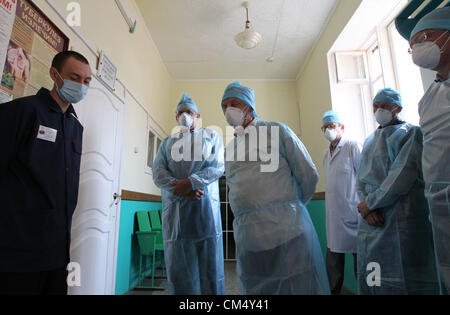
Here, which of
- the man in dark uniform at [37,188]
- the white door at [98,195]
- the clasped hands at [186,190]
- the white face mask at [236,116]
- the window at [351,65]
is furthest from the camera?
the window at [351,65]

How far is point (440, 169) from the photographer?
1.05 m

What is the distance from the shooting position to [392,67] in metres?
2.46

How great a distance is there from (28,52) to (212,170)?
1.20 meters

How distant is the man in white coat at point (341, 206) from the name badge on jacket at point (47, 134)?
220 centimetres

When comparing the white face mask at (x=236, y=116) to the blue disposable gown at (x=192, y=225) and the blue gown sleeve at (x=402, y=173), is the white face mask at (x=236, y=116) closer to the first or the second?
the blue disposable gown at (x=192, y=225)

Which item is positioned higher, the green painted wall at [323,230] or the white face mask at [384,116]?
the white face mask at [384,116]

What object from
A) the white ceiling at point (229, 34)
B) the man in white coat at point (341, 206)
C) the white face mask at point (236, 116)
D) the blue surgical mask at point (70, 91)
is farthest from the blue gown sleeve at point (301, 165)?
the white ceiling at point (229, 34)

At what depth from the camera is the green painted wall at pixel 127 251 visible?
2.48 m

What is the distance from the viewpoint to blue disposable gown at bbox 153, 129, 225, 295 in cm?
158

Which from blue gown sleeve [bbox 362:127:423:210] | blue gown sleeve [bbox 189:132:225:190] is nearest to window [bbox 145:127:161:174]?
blue gown sleeve [bbox 189:132:225:190]

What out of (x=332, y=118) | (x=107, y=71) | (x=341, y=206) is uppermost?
(x=107, y=71)

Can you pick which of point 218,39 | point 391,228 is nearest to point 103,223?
point 391,228

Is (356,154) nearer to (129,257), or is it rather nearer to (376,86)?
(376,86)

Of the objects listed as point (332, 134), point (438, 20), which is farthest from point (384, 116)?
point (332, 134)
